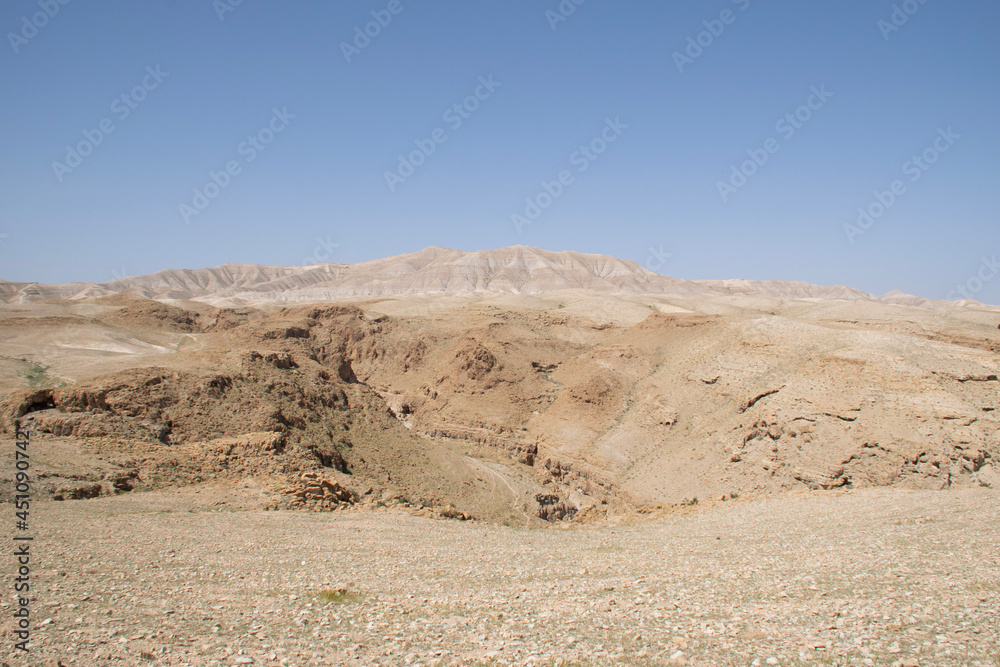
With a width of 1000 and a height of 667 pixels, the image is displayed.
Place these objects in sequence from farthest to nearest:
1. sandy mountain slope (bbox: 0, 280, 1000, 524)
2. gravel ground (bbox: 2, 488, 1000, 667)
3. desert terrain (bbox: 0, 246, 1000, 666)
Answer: sandy mountain slope (bbox: 0, 280, 1000, 524) → desert terrain (bbox: 0, 246, 1000, 666) → gravel ground (bbox: 2, 488, 1000, 667)

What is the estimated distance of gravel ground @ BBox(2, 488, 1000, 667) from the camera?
6.20 meters

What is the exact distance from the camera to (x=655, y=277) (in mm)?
157750

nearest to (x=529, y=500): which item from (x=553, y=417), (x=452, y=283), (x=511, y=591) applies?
(x=553, y=417)

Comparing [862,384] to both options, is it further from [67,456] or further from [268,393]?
[67,456]

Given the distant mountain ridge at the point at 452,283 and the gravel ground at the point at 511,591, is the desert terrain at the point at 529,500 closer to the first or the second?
the gravel ground at the point at 511,591

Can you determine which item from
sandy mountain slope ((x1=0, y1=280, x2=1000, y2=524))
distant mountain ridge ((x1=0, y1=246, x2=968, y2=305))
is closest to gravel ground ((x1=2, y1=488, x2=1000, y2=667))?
sandy mountain slope ((x1=0, y1=280, x2=1000, y2=524))

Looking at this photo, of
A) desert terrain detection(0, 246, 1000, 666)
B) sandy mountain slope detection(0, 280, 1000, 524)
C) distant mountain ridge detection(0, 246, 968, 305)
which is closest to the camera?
desert terrain detection(0, 246, 1000, 666)

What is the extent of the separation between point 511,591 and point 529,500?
14.7m

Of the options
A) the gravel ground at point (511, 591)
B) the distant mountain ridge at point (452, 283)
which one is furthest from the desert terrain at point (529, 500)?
the distant mountain ridge at point (452, 283)

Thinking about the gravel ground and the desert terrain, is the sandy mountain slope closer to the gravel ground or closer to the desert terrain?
the desert terrain

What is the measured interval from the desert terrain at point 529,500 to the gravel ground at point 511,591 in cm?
5

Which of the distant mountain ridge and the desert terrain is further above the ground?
the distant mountain ridge

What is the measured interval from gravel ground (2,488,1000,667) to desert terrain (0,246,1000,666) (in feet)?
0.17

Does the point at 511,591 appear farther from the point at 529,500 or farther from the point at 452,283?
the point at 452,283
